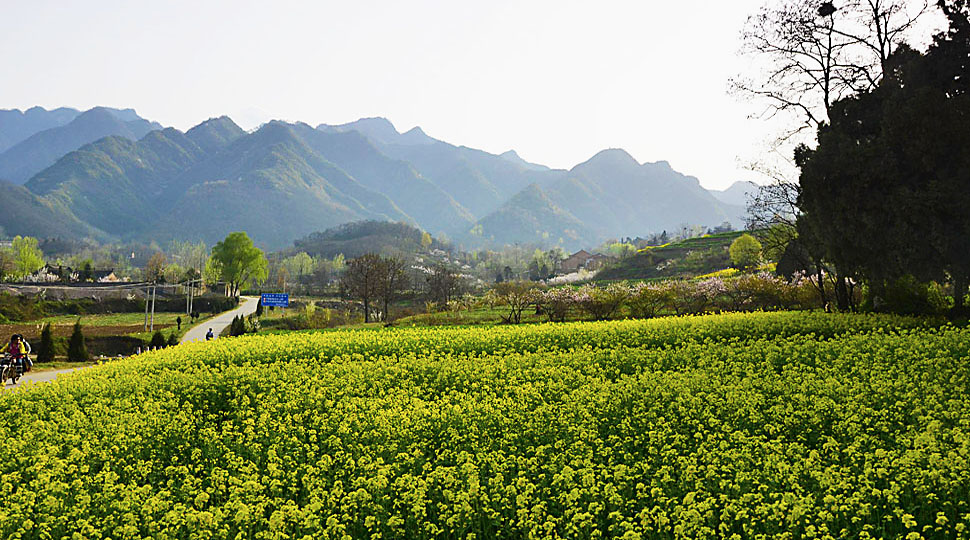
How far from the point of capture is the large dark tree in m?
15.9

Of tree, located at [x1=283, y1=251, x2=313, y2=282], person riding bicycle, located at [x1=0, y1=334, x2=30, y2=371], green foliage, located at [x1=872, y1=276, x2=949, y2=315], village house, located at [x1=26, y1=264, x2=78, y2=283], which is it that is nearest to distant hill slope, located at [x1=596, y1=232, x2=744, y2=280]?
green foliage, located at [x1=872, y1=276, x2=949, y2=315]

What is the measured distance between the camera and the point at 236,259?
3366 inches

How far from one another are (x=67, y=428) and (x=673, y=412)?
29.8 feet

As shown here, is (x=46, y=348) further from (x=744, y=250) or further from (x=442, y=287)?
(x=744, y=250)

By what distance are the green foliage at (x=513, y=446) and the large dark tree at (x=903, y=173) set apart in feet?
10.3

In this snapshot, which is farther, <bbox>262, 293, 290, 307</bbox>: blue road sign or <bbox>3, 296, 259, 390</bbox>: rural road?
<bbox>262, 293, 290, 307</bbox>: blue road sign

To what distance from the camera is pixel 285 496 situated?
22.9 feet

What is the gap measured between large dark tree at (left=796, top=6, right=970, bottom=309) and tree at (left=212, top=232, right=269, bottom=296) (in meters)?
79.0

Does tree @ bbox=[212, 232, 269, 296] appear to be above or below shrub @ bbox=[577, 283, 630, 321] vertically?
above

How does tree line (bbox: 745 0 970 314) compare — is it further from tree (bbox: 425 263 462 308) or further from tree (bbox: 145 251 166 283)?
tree (bbox: 145 251 166 283)

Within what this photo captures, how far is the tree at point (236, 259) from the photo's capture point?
280ft

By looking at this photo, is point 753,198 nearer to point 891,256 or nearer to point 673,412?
point 891,256

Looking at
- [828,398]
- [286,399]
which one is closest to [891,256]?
[828,398]

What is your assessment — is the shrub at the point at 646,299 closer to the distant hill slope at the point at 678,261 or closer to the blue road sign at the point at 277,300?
the blue road sign at the point at 277,300
